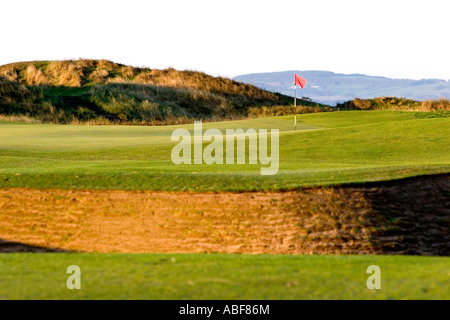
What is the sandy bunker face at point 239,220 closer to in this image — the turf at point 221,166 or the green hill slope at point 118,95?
the turf at point 221,166

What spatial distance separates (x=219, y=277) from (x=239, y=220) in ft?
14.6

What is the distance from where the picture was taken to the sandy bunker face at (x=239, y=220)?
393 inches

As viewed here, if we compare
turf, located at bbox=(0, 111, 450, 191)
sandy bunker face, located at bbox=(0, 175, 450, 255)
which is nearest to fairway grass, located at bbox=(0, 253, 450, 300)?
sandy bunker face, located at bbox=(0, 175, 450, 255)

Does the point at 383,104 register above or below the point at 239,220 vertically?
above

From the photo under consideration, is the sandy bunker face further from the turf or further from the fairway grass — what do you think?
the fairway grass

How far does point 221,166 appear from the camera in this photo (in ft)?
53.9

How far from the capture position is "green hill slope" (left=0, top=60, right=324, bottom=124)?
149 feet

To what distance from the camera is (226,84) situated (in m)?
58.5

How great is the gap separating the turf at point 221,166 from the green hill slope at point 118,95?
44.1 feet

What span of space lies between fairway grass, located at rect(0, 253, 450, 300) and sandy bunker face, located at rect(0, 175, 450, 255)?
7.91ft

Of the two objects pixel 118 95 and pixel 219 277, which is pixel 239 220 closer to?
pixel 219 277

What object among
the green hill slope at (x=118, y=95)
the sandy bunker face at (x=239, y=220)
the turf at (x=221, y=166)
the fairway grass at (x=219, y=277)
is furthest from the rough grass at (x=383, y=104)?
the fairway grass at (x=219, y=277)

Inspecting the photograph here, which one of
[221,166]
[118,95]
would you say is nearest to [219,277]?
[221,166]
